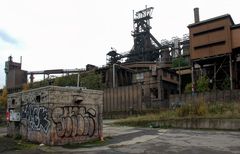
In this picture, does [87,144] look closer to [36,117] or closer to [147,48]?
[36,117]

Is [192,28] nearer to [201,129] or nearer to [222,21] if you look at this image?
[222,21]

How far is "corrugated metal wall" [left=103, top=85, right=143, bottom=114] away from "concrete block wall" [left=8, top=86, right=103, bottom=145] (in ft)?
78.3

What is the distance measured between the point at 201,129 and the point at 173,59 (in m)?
44.7

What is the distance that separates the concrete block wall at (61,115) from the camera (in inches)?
600

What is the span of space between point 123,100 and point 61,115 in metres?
30.5

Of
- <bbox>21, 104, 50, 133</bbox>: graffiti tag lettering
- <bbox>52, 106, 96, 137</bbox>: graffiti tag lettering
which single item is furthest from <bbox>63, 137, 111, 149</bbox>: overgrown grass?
<bbox>21, 104, 50, 133</bbox>: graffiti tag lettering

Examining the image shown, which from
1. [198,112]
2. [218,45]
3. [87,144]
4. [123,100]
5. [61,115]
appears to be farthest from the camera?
[123,100]

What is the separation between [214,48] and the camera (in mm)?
38906

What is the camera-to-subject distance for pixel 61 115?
1555 cm

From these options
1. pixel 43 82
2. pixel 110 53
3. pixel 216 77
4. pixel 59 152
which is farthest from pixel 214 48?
pixel 43 82

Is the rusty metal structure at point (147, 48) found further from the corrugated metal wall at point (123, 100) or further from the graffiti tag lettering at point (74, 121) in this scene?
the graffiti tag lettering at point (74, 121)

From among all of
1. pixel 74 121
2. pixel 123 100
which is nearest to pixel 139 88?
pixel 123 100

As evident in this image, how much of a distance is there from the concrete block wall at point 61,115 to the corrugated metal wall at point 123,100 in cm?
2388

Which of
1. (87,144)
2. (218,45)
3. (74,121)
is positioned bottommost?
(87,144)
